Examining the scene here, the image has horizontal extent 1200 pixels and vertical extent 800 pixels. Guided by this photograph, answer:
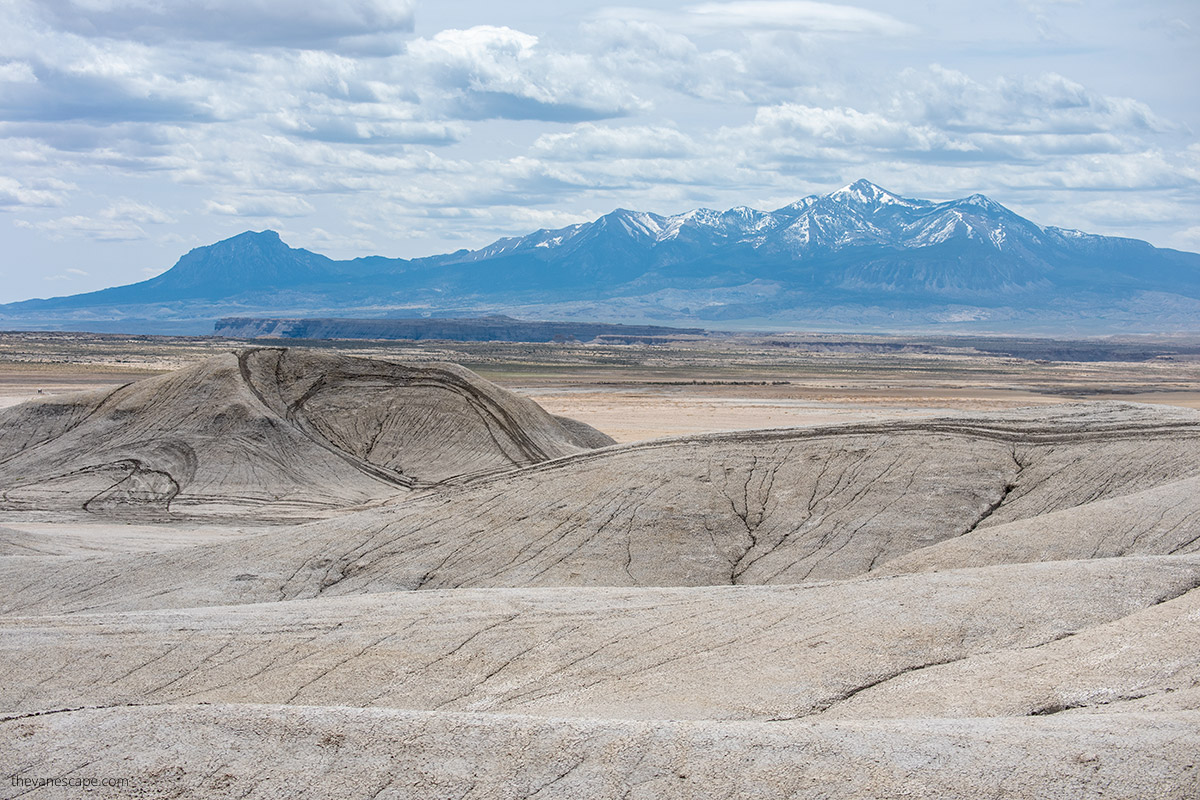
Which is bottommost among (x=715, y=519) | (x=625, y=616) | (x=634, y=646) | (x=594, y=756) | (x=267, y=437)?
(x=634, y=646)

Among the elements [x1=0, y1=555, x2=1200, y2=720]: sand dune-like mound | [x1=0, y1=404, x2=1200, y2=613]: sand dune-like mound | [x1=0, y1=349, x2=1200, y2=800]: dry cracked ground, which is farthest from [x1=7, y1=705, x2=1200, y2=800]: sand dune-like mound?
[x1=0, y1=404, x2=1200, y2=613]: sand dune-like mound

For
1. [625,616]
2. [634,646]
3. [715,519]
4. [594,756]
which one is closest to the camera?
[594,756]

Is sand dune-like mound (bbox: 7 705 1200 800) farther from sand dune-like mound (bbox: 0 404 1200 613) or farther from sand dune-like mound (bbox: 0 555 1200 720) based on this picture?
sand dune-like mound (bbox: 0 404 1200 613)

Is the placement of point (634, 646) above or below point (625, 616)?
below

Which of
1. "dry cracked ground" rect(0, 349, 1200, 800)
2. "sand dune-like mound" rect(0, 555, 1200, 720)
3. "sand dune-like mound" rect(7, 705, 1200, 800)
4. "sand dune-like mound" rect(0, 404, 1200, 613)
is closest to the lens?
"sand dune-like mound" rect(7, 705, 1200, 800)

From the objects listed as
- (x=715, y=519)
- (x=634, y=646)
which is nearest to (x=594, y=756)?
(x=634, y=646)

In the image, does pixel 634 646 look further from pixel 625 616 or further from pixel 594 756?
pixel 594 756
